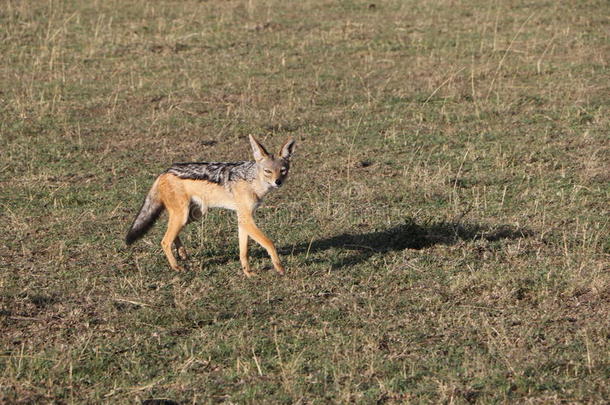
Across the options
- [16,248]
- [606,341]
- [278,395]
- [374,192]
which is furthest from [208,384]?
[374,192]

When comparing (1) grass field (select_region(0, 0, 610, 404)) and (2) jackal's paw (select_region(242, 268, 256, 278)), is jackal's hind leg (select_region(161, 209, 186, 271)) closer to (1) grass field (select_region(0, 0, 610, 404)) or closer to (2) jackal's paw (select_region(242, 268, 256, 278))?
(1) grass field (select_region(0, 0, 610, 404))

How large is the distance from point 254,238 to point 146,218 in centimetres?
94

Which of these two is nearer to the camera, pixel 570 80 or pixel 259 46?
pixel 570 80

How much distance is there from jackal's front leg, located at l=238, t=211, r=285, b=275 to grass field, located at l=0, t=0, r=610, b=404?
15 cm

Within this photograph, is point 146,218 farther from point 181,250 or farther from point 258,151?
point 258,151

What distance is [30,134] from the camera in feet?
38.9

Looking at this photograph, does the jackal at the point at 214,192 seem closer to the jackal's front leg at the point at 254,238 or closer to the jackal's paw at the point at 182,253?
the jackal's front leg at the point at 254,238

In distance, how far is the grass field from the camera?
20.6 feet

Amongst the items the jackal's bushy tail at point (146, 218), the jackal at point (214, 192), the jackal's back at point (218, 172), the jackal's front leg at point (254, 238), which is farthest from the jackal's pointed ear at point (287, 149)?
the jackal's bushy tail at point (146, 218)

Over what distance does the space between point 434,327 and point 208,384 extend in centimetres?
174

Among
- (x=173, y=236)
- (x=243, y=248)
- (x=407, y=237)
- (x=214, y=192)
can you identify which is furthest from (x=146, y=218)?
(x=407, y=237)

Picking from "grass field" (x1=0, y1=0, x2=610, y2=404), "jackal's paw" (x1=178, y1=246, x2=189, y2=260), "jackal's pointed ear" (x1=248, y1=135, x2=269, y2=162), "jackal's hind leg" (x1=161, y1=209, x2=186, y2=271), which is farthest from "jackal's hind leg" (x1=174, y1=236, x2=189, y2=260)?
"jackal's pointed ear" (x1=248, y1=135, x2=269, y2=162)

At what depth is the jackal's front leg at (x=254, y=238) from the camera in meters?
7.71

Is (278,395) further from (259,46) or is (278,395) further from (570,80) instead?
(259,46)
